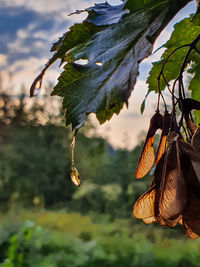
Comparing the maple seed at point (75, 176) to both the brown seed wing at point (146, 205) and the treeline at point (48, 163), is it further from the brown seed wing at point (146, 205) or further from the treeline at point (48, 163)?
the treeline at point (48, 163)

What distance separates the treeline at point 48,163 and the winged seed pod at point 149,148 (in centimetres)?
586

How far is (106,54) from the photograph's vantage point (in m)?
0.24

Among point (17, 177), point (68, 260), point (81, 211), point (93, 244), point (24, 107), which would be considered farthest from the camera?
point (24, 107)

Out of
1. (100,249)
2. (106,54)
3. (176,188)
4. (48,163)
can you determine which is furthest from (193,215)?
(48,163)

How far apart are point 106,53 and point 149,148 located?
82 mm

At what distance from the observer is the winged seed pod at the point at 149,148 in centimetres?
27

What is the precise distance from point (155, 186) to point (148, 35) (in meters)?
0.10

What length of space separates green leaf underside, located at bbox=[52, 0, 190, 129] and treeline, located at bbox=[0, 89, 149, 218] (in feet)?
19.4

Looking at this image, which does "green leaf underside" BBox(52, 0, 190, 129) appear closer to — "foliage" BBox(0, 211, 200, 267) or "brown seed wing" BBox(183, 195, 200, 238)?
"brown seed wing" BBox(183, 195, 200, 238)

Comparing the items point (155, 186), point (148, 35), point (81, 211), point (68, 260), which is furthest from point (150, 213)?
point (81, 211)

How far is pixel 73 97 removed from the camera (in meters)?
0.23

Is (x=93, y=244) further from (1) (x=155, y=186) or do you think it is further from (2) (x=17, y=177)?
(2) (x=17, y=177)

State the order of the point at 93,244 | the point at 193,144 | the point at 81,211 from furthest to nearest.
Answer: the point at 81,211
the point at 93,244
the point at 193,144

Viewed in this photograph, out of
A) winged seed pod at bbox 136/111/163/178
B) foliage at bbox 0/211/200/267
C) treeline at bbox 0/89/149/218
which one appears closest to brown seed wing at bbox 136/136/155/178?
winged seed pod at bbox 136/111/163/178
